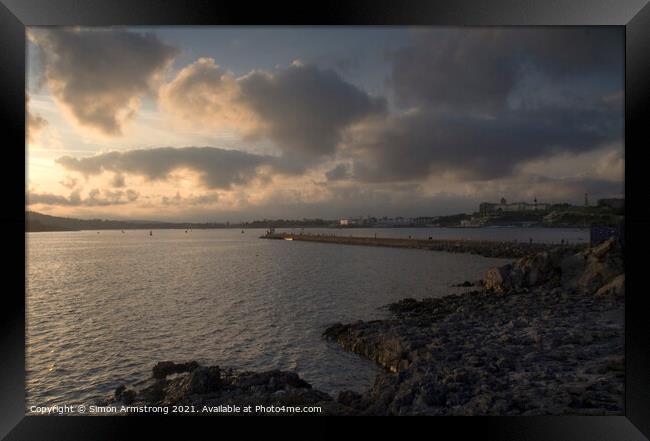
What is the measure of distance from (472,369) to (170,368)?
697 cm

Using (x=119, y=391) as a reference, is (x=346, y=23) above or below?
above

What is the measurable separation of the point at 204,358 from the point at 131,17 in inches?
310

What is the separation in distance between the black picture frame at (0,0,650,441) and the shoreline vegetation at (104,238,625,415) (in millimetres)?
333

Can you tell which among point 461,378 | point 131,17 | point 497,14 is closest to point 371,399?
point 461,378

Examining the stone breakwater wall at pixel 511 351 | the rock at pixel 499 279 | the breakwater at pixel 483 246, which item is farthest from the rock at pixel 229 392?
the breakwater at pixel 483 246

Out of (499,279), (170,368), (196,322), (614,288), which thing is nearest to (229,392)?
(170,368)

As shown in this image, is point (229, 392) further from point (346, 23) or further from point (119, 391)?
point (346, 23)

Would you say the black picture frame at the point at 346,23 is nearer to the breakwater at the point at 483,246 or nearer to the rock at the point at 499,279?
the rock at the point at 499,279

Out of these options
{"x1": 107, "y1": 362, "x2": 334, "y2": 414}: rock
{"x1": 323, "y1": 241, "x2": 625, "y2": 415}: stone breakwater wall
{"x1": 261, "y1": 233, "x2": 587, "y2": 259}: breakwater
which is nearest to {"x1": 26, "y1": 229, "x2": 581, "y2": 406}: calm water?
{"x1": 107, "y1": 362, "x2": 334, "y2": 414}: rock

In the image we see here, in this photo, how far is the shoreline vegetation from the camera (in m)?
5.06

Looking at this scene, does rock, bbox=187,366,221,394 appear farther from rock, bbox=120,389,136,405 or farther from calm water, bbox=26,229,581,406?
calm water, bbox=26,229,581,406

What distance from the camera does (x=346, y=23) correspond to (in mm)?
4871

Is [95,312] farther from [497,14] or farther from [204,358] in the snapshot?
[497,14]

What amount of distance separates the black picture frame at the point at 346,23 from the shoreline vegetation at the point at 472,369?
1.09ft
